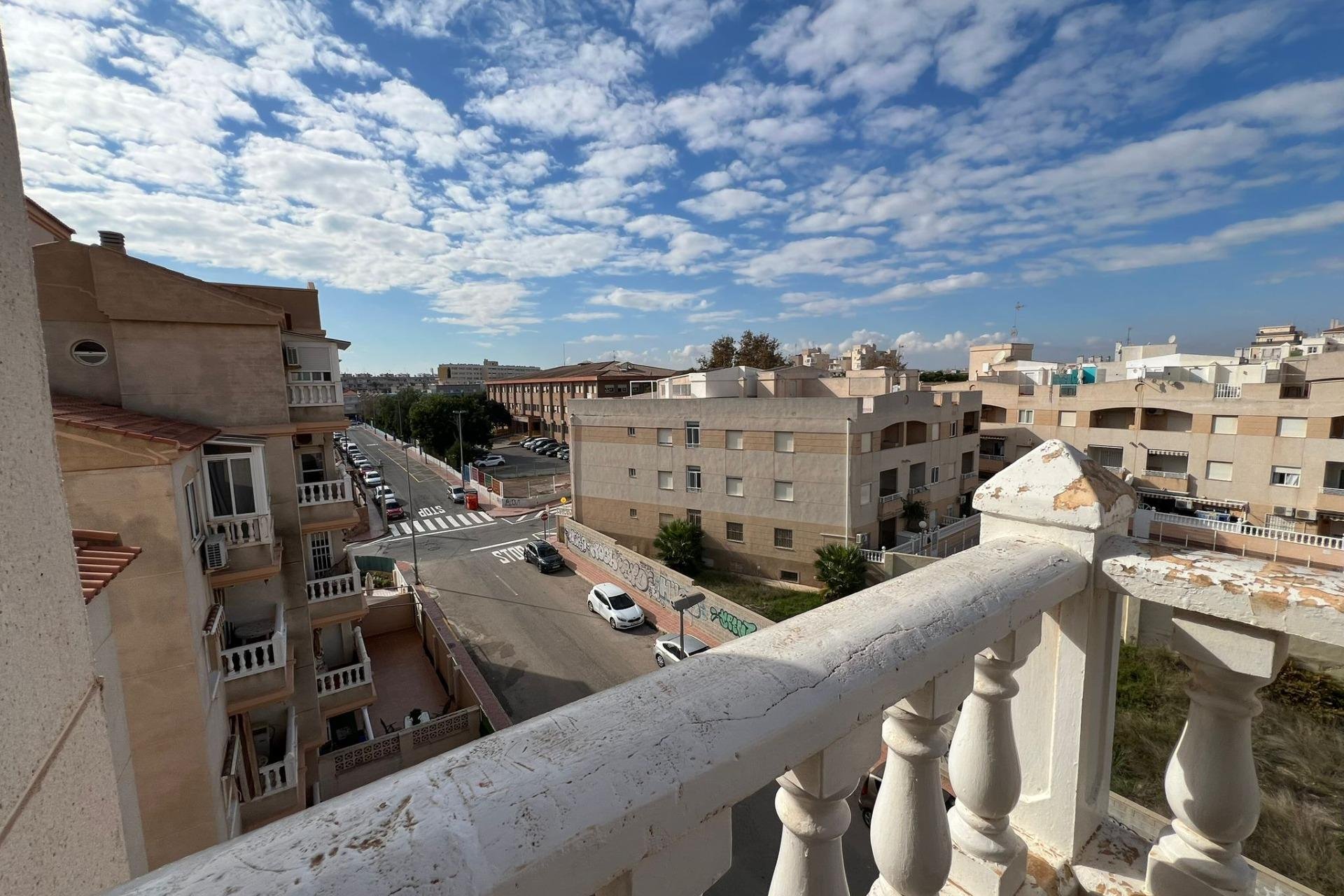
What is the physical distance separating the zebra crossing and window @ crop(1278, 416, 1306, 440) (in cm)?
3833

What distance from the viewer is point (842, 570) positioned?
71.6ft

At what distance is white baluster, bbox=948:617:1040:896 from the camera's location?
1.81 m

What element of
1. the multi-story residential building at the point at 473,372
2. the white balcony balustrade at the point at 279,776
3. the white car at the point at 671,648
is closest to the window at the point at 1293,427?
the white car at the point at 671,648

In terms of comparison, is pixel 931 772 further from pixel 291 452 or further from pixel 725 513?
pixel 725 513

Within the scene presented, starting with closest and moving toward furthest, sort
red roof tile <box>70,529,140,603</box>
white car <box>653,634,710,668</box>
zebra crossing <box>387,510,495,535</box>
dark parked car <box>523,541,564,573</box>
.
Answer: red roof tile <box>70,529,140,603</box> < white car <box>653,634,710,668</box> < dark parked car <box>523,541,564,573</box> < zebra crossing <box>387,510,495,535</box>

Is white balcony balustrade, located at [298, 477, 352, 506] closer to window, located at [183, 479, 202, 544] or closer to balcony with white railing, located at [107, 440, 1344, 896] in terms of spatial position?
window, located at [183, 479, 202, 544]

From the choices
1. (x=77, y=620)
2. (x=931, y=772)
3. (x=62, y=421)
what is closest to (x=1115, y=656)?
(x=931, y=772)

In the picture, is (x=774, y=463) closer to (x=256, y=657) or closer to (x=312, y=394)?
(x=312, y=394)

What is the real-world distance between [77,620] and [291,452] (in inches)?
418

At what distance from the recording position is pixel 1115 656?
7.07ft

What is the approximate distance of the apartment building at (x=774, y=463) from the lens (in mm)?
23359

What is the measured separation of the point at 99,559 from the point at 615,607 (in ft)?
55.8

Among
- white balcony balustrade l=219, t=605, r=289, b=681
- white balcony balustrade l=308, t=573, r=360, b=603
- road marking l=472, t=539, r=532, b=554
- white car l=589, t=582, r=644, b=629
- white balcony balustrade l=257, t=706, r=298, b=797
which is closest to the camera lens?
white balcony balustrade l=219, t=605, r=289, b=681

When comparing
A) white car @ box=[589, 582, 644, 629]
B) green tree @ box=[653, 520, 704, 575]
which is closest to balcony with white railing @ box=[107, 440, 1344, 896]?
white car @ box=[589, 582, 644, 629]
